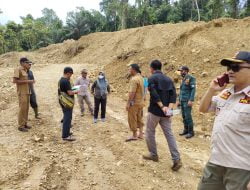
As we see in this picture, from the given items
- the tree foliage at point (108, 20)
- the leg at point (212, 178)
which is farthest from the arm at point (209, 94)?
the tree foliage at point (108, 20)

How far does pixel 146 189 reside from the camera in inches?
181

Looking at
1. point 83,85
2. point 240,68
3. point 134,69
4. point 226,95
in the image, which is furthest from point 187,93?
point 240,68

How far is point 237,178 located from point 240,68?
0.91 m

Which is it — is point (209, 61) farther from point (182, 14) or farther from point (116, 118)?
point (182, 14)

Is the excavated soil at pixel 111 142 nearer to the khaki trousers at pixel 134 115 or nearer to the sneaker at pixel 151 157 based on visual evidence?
the sneaker at pixel 151 157

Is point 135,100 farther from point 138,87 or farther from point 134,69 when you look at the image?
point 134,69

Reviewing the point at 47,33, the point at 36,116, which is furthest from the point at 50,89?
the point at 47,33

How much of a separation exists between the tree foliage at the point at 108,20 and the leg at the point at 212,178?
26577 millimetres

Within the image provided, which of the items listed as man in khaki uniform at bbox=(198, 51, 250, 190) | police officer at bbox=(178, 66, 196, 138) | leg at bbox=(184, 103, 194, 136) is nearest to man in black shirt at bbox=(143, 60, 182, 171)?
police officer at bbox=(178, 66, 196, 138)

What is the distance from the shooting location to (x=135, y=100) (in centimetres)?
622

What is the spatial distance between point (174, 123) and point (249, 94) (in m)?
6.19

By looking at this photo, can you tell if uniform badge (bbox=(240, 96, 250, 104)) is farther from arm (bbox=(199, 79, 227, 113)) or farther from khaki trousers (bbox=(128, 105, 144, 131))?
khaki trousers (bbox=(128, 105, 144, 131))

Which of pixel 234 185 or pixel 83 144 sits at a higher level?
pixel 234 185

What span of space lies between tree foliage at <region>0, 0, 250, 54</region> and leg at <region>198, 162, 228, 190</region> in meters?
26.6
